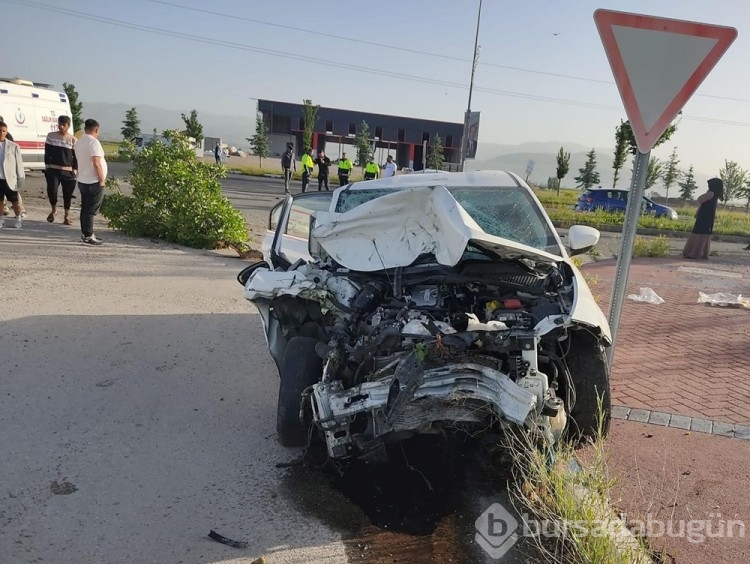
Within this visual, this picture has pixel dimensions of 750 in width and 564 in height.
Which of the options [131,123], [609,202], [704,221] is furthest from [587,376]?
[131,123]

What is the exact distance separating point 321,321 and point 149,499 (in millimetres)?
1554

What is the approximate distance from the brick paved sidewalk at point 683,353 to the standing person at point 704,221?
2.77 metres

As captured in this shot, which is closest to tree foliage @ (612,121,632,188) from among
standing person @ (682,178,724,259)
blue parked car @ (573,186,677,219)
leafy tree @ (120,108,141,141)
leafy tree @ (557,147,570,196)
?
blue parked car @ (573,186,677,219)

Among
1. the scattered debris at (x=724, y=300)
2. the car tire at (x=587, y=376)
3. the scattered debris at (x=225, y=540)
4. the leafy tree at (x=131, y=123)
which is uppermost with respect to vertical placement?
the leafy tree at (x=131, y=123)

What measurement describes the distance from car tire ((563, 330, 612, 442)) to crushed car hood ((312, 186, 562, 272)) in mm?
564

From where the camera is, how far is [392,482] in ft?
11.6

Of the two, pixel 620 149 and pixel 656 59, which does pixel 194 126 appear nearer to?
pixel 620 149

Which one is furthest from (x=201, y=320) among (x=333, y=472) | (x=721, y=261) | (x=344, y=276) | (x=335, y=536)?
(x=721, y=261)

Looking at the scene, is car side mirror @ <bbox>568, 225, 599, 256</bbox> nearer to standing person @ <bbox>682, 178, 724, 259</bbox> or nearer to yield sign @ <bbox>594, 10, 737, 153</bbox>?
yield sign @ <bbox>594, 10, 737, 153</bbox>

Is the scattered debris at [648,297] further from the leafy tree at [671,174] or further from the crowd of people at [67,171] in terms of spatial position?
the leafy tree at [671,174]


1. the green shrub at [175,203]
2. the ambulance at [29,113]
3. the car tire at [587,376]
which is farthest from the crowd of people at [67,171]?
the car tire at [587,376]

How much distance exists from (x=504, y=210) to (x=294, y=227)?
86.6 inches

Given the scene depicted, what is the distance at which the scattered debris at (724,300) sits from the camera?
8219mm

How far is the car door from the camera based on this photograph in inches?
206
